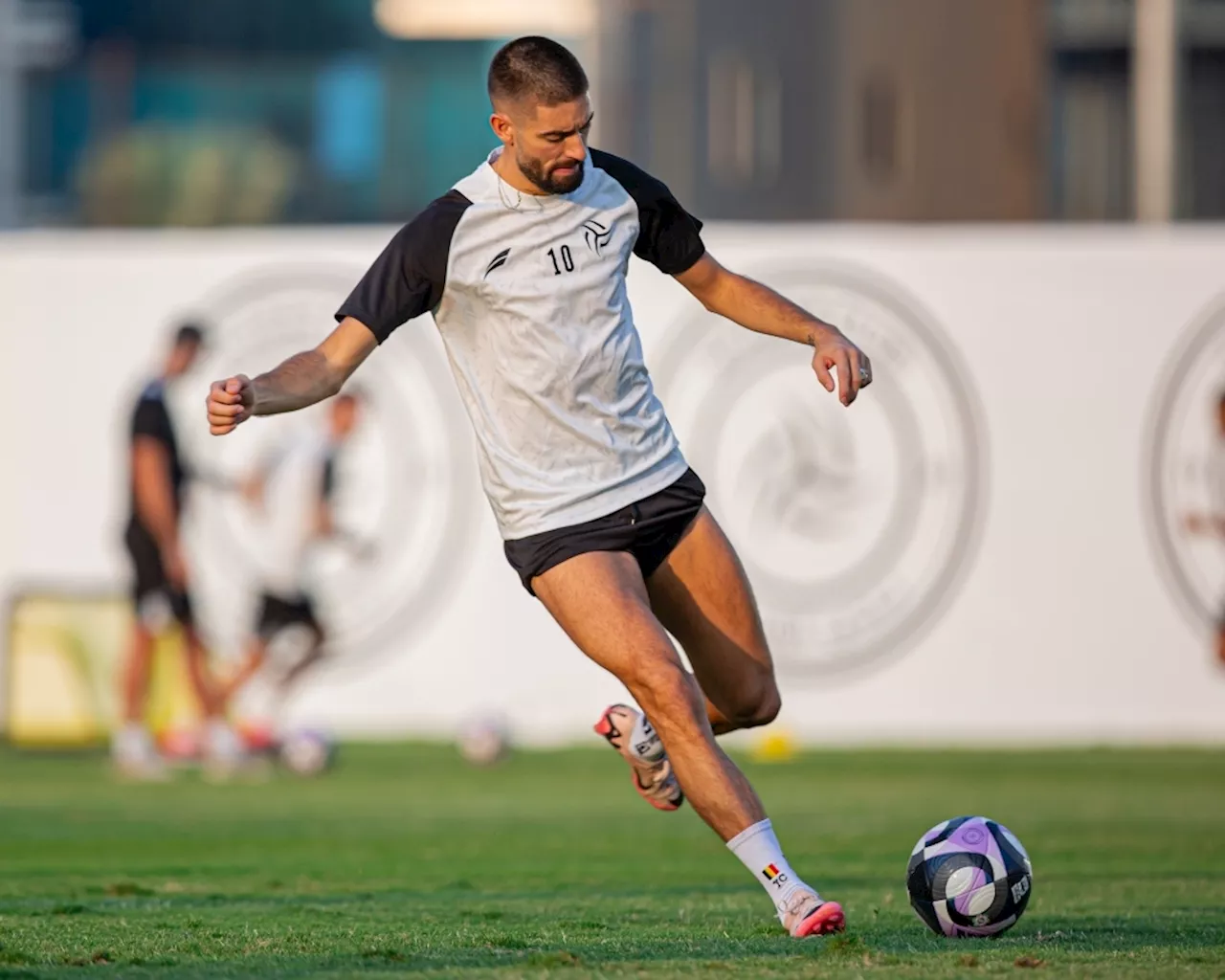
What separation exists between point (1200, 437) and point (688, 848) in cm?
718

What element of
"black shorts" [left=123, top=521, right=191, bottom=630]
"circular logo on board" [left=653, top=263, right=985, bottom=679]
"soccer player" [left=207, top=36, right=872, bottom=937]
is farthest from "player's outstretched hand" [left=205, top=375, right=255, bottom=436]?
"circular logo on board" [left=653, top=263, right=985, bottom=679]

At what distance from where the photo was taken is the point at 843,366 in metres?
6.12

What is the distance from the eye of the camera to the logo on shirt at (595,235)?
20.7 feet

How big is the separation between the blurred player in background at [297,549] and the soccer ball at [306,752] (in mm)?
1049

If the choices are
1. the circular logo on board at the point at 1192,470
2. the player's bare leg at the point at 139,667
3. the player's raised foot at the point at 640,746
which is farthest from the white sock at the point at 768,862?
the circular logo on board at the point at 1192,470

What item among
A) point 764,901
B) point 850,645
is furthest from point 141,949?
point 850,645

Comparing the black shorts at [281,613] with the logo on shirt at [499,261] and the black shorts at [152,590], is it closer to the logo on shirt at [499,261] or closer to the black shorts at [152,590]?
the black shorts at [152,590]

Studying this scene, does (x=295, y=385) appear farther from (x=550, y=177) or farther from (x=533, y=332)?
(x=550, y=177)

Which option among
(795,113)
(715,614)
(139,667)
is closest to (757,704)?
(715,614)

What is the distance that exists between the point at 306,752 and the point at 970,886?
8.73m

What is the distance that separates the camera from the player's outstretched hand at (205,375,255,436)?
5.70 m

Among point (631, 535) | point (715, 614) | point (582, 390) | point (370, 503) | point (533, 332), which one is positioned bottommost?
point (370, 503)

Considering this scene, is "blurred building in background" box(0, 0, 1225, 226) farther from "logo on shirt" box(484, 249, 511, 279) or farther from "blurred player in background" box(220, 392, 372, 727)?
"logo on shirt" box(484, 249, 511, 279)

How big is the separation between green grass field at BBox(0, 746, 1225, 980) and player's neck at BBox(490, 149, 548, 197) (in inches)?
83.4
